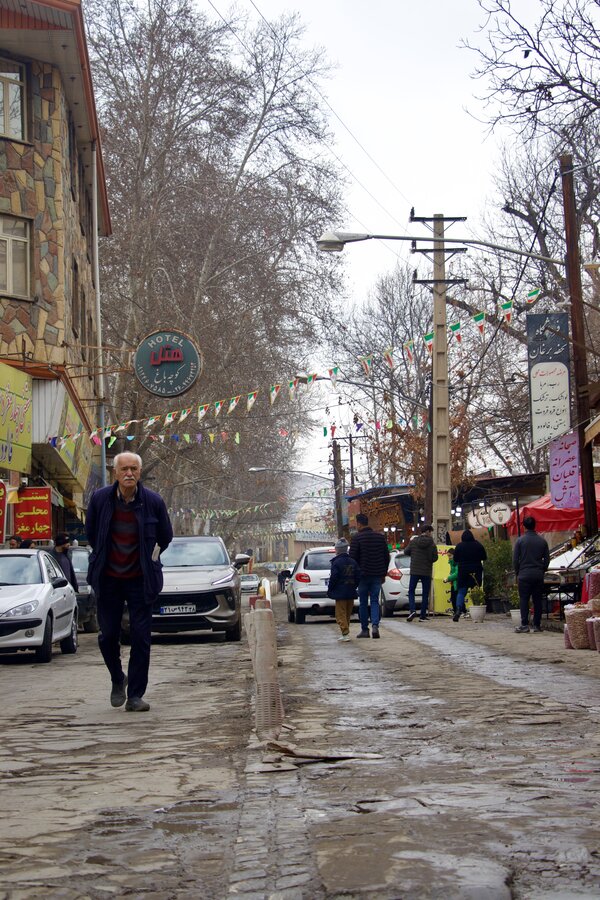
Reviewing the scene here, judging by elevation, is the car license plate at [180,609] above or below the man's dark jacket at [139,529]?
below

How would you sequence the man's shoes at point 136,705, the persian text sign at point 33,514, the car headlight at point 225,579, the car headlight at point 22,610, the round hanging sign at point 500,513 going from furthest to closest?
1. the round hanging sign at point 500,513
2. the persian text sign at point 33,514
3. the car headlight at point 225,579
4. the car headlight at point 22,610
5. the man's shoes at point 136,705

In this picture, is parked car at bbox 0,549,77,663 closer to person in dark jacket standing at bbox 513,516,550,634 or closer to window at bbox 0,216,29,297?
person in dark jacket standing at bbox 513,516,550,634

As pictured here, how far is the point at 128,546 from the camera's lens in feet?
28.1

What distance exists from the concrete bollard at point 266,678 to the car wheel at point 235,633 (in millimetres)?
9860

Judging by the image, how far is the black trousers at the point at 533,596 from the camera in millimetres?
17844

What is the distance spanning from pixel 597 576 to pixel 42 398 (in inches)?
543

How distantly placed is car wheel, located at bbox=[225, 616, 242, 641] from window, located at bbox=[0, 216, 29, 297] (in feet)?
Result: 32.4

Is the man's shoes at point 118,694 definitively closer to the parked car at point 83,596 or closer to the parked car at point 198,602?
the parked car at point 198,602

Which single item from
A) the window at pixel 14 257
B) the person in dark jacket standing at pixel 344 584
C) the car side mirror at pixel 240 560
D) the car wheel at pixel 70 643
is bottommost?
the car wheel at pixel 70 643

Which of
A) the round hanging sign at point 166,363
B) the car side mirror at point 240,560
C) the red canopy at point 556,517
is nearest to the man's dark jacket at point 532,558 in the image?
the car side mirror at point 240,560

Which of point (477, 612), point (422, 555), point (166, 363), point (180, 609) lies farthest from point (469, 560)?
point (166, 363)

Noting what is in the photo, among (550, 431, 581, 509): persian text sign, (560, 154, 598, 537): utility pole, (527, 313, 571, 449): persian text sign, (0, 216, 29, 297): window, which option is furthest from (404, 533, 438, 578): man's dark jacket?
(0, 216, 29, 297): window

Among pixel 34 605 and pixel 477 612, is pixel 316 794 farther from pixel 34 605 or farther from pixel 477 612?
pixel 477 612

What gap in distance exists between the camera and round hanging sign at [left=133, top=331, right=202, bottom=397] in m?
27.8
